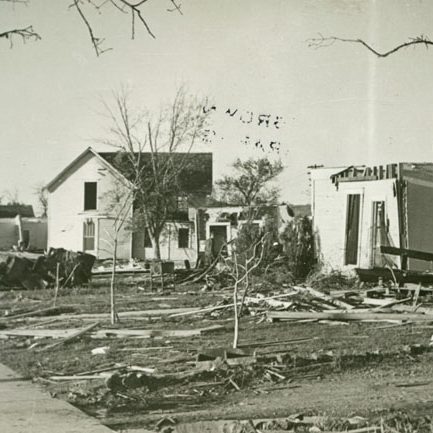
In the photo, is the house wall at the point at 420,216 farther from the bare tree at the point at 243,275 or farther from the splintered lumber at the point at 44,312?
the splintered lumber at the point at 44,312

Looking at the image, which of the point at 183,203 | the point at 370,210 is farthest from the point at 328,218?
the point at 183,203

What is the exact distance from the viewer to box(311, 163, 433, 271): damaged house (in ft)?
71.7

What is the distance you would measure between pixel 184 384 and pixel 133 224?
30.0 metres

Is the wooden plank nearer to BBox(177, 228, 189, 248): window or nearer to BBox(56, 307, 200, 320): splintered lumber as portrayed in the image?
BBox(56, 307, 200, 320): splintered lumber

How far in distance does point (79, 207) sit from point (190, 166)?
6.73 metres

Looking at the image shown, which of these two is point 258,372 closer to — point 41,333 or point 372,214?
point 41,333

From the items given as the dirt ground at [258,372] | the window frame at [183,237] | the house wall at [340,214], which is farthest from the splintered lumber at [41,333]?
the window frame at [183,237]

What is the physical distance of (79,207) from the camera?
42.4 metres

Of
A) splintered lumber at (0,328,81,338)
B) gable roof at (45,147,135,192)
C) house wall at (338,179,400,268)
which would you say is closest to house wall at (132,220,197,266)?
gable roof at (45,147,135,192)

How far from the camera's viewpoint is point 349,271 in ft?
77.0

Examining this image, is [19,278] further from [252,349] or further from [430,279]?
[252,349]

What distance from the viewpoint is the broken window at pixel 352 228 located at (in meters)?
23.5

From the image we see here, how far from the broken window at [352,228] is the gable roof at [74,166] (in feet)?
61.9

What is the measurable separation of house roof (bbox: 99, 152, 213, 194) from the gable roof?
30 centimetres
